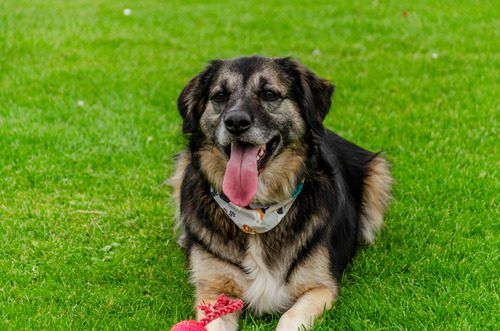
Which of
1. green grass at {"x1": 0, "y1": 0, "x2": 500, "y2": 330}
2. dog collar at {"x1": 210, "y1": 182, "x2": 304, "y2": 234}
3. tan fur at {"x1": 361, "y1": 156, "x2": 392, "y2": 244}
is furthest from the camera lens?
tan fur at {"x1": 361, "y1": 156, "x2": 392, "y2": 244}

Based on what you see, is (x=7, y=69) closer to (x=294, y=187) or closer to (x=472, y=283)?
(x=294, y=187)

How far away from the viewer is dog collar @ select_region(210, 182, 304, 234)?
14.4 feet

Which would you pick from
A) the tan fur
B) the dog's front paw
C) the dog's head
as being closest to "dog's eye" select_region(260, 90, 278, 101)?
the dog's head

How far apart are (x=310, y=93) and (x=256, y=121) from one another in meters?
0.60

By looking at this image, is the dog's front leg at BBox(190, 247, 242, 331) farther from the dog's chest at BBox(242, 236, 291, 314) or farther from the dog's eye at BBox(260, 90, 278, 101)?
the dog's eye at BBox(260, 90, 278, 101)

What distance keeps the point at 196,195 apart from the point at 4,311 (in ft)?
5.07

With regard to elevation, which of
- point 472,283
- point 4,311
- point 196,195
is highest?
point 196,195

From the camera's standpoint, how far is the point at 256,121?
163 inches

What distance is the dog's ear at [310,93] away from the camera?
14.7 ft

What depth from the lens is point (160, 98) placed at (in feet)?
28.5

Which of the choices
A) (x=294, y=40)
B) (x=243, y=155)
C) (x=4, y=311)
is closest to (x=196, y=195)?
(x=243, y=155)

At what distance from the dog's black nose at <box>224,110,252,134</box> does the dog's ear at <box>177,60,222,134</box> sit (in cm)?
60

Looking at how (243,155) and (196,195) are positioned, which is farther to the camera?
(196,195)

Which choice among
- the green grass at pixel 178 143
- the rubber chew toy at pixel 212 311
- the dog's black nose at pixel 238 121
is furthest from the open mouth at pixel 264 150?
the green grass at pixel 178 143
